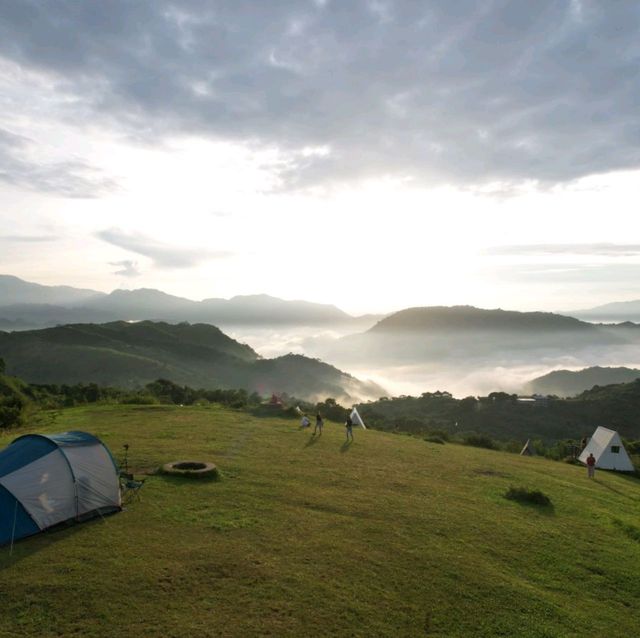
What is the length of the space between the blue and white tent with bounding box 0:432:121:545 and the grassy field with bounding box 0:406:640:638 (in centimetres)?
59

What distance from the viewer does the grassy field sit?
427 inches

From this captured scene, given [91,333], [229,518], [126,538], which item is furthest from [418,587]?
[91,333]

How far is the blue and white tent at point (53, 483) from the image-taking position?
13.8m

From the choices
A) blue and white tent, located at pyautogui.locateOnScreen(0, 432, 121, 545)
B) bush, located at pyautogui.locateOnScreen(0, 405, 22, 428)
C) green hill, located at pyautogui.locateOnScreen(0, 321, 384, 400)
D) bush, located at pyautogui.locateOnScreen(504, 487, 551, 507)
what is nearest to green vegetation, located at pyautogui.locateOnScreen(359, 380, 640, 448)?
green hill, located at pyautogui.locateOnScreen(0, 321, 384, 400)

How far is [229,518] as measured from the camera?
16016 mm

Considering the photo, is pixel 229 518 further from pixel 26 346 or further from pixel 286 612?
pixel 26 346

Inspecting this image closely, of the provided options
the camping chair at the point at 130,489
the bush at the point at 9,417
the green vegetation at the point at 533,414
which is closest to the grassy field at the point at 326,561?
the camping chair at the point at 130,489

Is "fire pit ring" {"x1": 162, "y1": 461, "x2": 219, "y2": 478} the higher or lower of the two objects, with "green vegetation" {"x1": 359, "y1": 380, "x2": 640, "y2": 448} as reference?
higher

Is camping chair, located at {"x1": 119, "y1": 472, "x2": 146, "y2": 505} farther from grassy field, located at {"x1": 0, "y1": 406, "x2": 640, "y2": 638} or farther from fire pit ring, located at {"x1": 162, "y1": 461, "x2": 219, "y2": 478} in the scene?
fire pit ring, located at {"x1": 162, "y1": 461, "x2": 219, "y2": 478}

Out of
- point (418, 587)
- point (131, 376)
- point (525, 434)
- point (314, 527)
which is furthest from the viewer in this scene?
point (131, 376)

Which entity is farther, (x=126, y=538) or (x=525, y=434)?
(x=525, y=434)

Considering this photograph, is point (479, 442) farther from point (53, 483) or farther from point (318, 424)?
point (53, 483)

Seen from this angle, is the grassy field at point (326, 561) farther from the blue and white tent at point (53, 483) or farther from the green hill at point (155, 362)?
the green hill at point (155, 362)

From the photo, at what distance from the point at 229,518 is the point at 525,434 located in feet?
293
